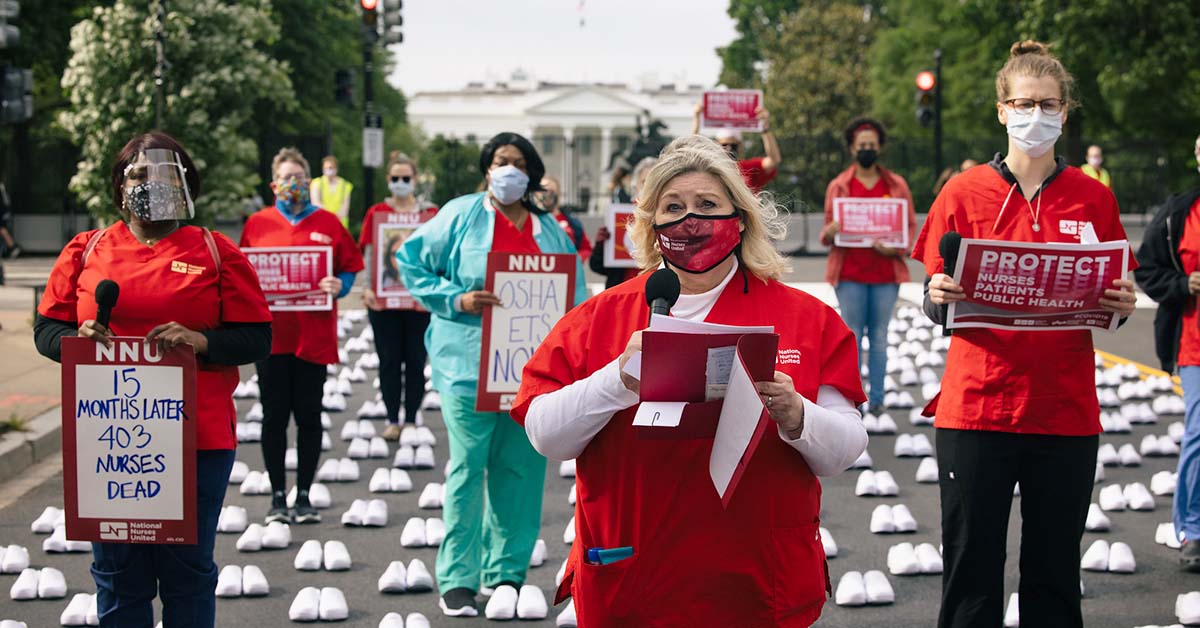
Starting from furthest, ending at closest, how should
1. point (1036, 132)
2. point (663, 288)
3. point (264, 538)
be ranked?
point (264, 538)
point (1036, 132)
point (663, 288)

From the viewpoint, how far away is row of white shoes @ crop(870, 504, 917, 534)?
Answer: 28.4ft

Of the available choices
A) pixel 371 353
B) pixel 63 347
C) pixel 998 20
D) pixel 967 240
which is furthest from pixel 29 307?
pixel 998 20

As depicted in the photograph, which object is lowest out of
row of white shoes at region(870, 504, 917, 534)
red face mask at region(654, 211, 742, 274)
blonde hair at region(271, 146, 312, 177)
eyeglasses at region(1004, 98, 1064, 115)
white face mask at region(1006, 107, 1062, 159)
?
row of white shoes at region(870, 504, 917, 534)

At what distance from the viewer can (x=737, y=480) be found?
3553 mm

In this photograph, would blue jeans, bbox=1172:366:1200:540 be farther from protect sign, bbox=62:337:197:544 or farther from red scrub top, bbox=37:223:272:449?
protect sign, bbox=62:337:197:544

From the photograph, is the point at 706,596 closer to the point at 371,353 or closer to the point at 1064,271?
the point at 1064,271

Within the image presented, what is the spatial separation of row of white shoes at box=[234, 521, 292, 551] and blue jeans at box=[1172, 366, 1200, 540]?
15.1 feet

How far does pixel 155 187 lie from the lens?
533 centimetres

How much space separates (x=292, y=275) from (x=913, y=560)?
3909mm

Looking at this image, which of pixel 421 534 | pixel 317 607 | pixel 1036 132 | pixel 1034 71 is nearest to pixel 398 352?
pixel 421 534

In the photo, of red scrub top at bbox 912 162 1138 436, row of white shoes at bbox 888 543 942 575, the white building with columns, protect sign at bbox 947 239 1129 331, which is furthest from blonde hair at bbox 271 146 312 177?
the white building with columns

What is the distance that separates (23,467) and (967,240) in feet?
24.7

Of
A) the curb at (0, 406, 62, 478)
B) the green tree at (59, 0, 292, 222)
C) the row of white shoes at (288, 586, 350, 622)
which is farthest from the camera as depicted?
the green tree at (59, 0, 292, 222)

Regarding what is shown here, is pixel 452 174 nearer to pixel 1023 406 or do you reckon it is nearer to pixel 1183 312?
pixel 1183 312
